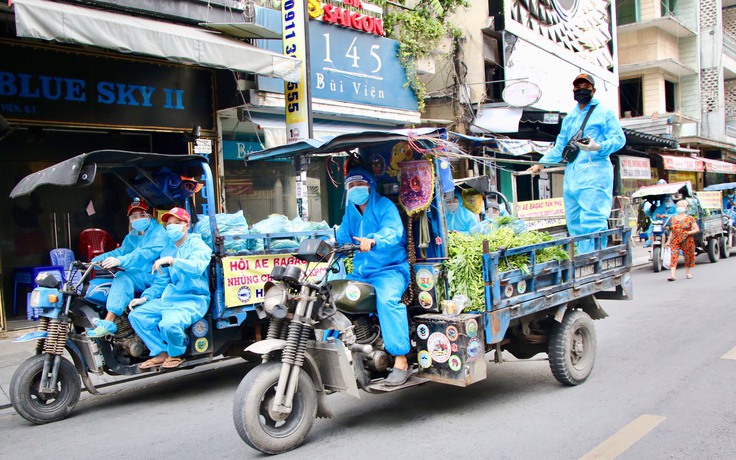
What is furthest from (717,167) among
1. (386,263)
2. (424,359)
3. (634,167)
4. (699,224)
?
(424,359)

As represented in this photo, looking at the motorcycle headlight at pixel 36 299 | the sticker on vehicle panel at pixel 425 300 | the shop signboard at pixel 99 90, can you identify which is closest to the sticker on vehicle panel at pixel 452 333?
the sticker on vehicle panel at pixel 425 300

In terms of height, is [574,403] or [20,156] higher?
[20,156]

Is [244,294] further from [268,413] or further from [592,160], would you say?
[592,160]

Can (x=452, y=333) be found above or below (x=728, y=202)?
below

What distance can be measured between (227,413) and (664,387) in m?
3.92

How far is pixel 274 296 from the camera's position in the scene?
4.59 metres

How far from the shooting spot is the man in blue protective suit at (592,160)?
6.86 meters

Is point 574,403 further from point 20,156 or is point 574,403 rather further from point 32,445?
point 20,156

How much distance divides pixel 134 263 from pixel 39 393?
1.44 metres

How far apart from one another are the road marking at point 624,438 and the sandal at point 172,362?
3.76 meters

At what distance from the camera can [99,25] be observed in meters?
8.20

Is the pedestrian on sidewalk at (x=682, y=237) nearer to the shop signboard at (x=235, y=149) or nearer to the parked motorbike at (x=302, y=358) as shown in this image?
the shop signboard at (x=235, y=149)

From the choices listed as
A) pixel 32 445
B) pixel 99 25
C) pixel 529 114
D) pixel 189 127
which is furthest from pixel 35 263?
pixel 529 114

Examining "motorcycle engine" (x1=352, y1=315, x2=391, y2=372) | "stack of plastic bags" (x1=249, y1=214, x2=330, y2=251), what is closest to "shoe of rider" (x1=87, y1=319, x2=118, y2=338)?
"stack of plastic bags" (x1=249, y1=214, x2=330, y2=251)
